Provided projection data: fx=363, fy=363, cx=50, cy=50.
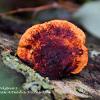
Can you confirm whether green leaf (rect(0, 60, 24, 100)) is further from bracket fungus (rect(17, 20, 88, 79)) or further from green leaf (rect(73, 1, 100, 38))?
green leaf (rect(73, 1, 100, 38))

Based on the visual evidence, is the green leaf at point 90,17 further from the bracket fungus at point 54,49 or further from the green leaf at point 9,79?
the green leaf at point 9,79

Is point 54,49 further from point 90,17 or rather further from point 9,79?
point 90,17

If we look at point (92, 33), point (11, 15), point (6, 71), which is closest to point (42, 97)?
point (6, 71)

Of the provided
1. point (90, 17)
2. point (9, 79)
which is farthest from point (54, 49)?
point (90, 17)

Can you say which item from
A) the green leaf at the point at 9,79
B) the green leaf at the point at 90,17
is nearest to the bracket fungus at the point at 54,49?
the green leaf at the point at 9,79

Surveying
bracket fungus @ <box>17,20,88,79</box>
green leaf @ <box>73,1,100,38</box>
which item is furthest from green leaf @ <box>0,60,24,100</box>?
green leaf @ <box>73,1,100,38</box>

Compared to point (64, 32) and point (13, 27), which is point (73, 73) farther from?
point (13, 27)
